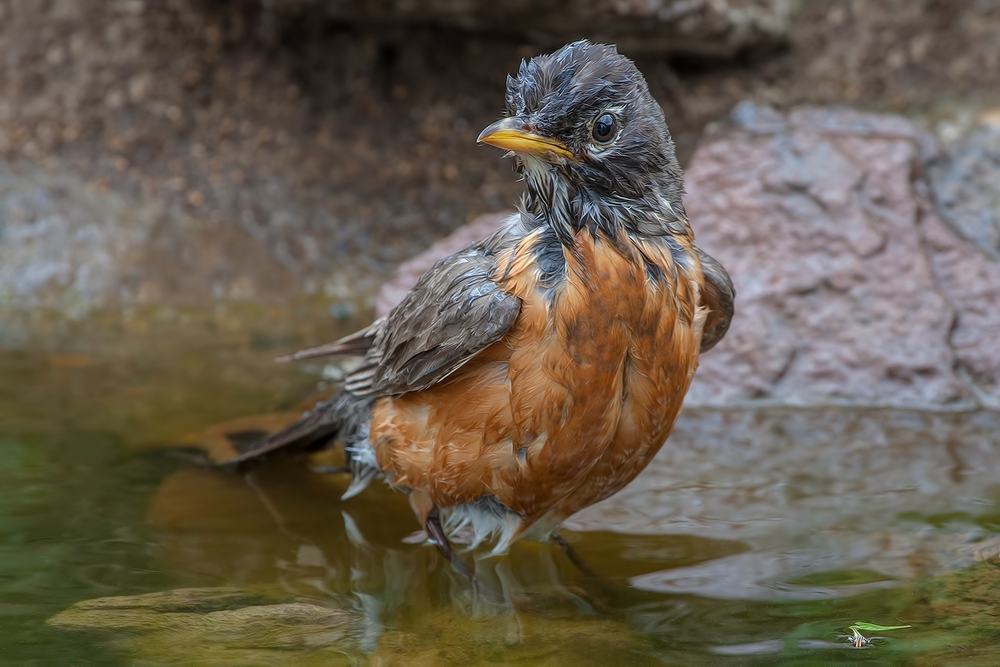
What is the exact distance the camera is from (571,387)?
3.84 metres

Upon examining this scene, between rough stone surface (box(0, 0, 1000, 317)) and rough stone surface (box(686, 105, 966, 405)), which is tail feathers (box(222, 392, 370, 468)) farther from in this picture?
rough stone surface (box(0, 0, 1000, 317))

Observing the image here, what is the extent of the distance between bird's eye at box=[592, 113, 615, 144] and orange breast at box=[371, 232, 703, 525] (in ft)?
1.16

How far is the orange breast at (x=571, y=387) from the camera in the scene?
12.6 feet

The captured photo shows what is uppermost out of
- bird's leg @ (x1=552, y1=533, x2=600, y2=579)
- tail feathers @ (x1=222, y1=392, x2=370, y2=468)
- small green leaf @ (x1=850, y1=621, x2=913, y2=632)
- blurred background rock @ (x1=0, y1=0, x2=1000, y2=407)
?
blurred background rock @ (x1=0, y1=0, x2=1000, y2=407)

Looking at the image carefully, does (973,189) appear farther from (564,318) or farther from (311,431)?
(311,431)

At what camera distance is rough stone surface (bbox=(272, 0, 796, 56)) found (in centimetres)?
723

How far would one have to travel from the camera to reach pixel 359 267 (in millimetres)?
7641

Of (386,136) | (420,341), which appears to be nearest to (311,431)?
(420,341)

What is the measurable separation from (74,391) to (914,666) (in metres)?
4.36

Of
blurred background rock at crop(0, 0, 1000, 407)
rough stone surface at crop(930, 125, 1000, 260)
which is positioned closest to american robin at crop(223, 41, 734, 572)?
blurred background rock at crop(0, 0, 1000, 407)

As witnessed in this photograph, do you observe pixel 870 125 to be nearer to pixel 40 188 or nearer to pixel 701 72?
pixel 701 72

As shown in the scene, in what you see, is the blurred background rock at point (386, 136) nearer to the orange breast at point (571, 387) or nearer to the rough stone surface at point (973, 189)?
the rough stone surface at point (973, 189)

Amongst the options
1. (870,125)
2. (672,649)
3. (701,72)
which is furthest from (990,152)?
(672,649)

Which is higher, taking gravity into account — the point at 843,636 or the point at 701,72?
the point at 701,72
